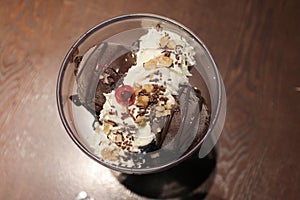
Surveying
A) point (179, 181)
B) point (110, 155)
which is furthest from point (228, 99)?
point (110, 155)

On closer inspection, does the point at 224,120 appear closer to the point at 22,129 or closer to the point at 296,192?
the point at 296,192

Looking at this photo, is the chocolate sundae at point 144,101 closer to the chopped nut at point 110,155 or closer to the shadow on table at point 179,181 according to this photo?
the chopped nut at point 110,155

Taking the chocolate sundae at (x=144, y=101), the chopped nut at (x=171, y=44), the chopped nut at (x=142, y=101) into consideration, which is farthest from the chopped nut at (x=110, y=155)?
the chopped nut at (x=171, y=44)

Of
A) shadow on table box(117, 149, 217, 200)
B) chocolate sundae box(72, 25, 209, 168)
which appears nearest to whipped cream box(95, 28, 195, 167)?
chocolate sundae box(72, 25, 209, 168)

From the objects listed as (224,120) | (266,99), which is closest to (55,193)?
(224,120)

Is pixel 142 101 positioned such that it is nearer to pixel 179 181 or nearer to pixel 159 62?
pixel 159 62

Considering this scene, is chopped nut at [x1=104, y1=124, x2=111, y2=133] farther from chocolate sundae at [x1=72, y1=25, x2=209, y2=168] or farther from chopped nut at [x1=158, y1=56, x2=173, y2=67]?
chopped nut at [x1=158, y1=56, x2=173, y2=67]
